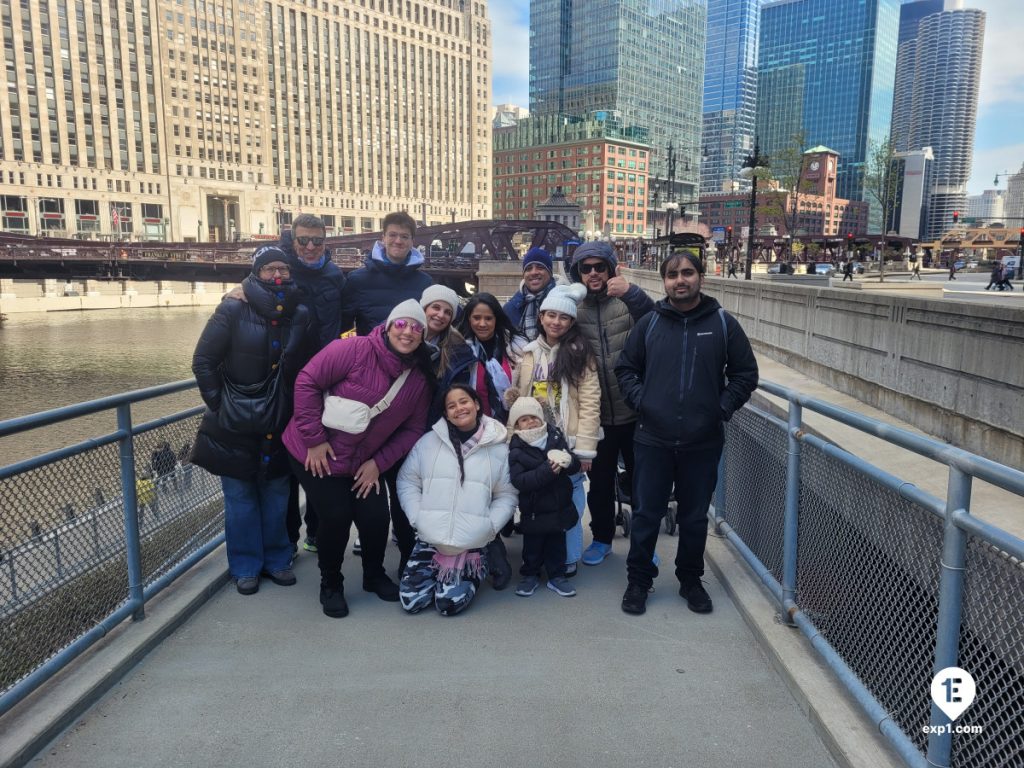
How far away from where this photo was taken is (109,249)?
48.2m

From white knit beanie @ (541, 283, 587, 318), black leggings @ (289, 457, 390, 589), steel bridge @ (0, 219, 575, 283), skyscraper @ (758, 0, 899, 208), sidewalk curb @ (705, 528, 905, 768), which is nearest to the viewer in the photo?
sidewalk curb @ (705, 528, 905, 768)

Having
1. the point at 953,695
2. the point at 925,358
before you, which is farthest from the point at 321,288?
the point at 925,358

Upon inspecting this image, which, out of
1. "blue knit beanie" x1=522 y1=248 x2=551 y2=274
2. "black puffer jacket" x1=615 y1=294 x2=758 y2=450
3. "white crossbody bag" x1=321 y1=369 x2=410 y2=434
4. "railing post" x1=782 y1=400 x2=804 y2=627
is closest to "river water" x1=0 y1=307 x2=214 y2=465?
"blue knit beanie" x1=522 y1=248 x2=551 y2=274

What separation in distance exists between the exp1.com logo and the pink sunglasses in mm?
2766

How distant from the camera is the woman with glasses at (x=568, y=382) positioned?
431 centimetres

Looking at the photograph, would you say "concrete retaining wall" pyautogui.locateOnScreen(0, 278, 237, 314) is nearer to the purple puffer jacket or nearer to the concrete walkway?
the purple puffer jacket

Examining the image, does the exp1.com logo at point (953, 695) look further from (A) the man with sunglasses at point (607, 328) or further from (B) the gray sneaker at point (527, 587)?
(A) the man with sunglasses at point (607, 328)

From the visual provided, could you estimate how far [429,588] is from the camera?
159 inches

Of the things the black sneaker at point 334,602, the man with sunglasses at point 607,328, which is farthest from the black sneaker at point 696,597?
the black sneaker at point 334,602

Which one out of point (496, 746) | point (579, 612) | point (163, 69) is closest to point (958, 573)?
point (496, 746)

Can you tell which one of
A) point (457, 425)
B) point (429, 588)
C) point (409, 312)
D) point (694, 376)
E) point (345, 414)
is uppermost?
point (409, 312)

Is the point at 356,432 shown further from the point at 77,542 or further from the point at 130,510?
the point at 77,542

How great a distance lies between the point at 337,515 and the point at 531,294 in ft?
7.07

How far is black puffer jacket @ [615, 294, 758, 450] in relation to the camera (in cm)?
377
